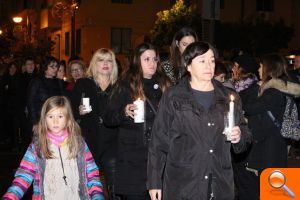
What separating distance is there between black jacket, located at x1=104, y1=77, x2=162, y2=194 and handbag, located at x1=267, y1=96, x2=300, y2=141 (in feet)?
6.44

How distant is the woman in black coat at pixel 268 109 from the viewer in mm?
7293

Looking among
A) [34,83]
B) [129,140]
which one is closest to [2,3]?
[34,83]

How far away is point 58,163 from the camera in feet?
17.2

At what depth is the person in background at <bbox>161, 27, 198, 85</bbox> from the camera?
6.70 m

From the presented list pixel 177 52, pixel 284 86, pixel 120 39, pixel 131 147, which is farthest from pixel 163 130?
pixel 120 39

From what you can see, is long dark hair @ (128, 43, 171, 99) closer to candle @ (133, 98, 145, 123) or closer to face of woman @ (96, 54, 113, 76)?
candle @ (133, 98, 145, 123)

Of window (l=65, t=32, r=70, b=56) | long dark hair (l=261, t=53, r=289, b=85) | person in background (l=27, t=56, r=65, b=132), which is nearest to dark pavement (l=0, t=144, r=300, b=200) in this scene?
person in background (l=27, t=56, r=65, b=132)

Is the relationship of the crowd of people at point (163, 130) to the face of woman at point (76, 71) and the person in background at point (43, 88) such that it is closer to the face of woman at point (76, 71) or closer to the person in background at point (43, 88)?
the person in background at point (43, 88)

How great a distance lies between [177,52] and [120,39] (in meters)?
30.6

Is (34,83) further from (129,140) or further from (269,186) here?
(269,186)

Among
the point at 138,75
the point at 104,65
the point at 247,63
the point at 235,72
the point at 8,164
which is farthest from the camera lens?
the point at 8,164

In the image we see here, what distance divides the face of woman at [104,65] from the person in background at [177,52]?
976 millimetres

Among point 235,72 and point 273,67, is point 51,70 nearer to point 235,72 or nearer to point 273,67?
point 235,72

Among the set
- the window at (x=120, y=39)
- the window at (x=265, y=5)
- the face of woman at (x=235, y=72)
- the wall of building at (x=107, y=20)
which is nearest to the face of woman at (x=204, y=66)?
the face of woman at (x=235, y=72)
